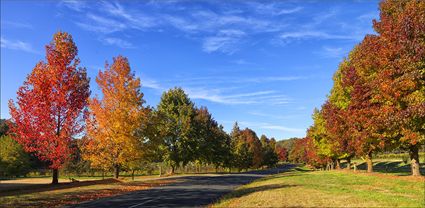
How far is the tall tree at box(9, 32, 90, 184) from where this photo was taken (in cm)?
2562

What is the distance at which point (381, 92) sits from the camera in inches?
893

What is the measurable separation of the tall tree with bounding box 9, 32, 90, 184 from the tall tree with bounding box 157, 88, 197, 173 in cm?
2652

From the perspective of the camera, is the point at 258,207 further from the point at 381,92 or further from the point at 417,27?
the point at 417,27

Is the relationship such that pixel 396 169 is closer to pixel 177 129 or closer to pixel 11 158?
pixel 177 129

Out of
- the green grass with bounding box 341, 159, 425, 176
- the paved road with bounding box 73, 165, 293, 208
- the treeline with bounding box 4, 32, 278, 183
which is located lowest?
the green grass with bounding box 341, 159, 425, 176

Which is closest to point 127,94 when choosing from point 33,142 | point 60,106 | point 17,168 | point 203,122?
point 60,106

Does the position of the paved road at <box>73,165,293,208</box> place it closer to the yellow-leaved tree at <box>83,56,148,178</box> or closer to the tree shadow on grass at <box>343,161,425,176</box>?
the yellow-leaved tree at <box>83,56,148,178</box>

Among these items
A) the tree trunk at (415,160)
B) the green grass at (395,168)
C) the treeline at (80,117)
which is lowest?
the green grass at (395,168)

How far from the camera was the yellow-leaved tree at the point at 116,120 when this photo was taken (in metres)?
30.9

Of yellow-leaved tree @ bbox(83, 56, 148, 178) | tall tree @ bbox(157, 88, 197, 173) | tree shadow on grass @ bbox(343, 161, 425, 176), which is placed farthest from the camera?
tall tree @ bbox(157, 88, 197, 173)

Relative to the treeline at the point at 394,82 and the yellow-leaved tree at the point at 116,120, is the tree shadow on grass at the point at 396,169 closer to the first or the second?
the treeline at the point at 394,82

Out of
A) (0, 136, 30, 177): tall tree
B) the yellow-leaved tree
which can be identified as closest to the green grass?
the yellow-leaved tree

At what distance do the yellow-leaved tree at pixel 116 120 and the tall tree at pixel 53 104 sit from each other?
3070mm

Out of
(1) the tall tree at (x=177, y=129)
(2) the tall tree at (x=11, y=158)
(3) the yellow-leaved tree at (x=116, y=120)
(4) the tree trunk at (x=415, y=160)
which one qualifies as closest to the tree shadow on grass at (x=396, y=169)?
(4) the tree trunk at (x=415, y=160)
